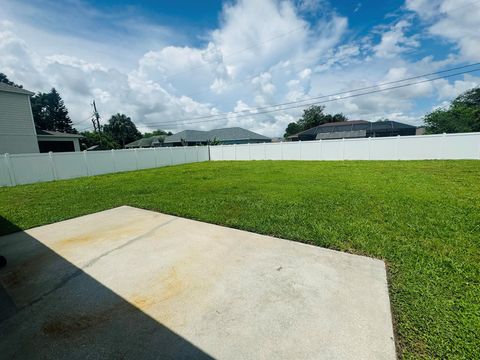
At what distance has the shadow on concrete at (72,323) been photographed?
5.21 feet

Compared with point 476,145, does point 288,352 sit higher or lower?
lower

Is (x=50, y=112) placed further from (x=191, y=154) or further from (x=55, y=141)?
(x=191, y=154)

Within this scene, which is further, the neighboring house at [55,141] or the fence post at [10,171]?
the neighboring house at [55,141]

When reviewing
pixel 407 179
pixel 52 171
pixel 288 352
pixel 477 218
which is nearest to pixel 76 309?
pixel 288 352

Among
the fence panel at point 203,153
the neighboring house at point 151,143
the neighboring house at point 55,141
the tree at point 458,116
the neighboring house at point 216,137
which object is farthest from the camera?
the neighboring house at point 151,143

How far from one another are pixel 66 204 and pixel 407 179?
10.2 metres

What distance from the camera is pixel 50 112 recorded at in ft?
138

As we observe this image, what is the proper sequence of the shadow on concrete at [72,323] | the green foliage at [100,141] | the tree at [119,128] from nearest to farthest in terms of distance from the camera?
the shadow on concrete at [72,323], the green foliage at [100,141], the tree at [119,128]

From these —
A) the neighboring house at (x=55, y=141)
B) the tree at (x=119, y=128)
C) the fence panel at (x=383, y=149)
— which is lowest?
the fence panel at (x=383, y=149)

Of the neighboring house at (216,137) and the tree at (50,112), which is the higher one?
the tree at (50,112)

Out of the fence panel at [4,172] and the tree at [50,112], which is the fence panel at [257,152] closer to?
the fence panel at [4,172]

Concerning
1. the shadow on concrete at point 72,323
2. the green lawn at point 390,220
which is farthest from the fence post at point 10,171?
the shadow on concrete at point 72,323

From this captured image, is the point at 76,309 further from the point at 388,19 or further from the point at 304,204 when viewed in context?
the point at 388,19

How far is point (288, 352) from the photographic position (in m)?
1.55
